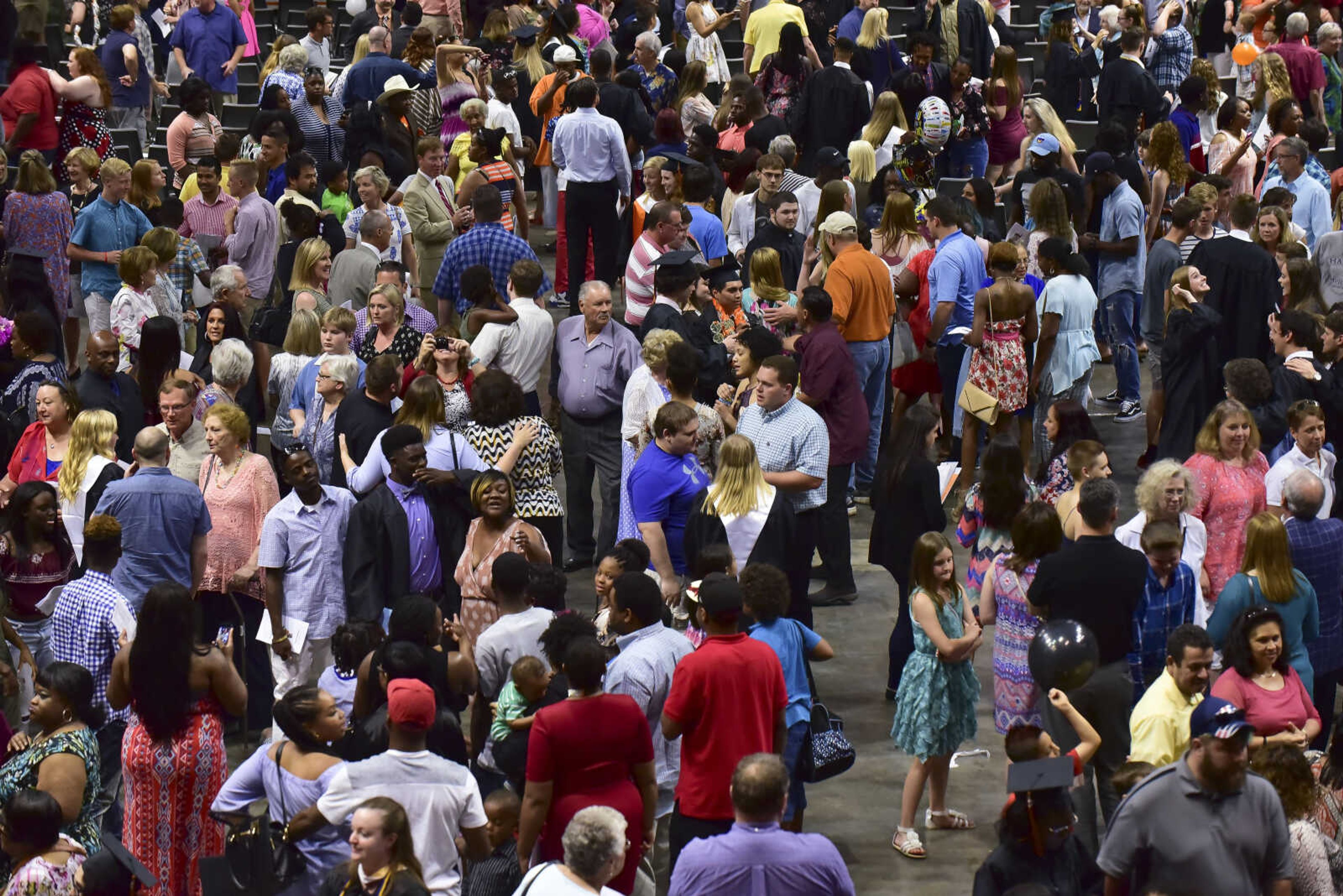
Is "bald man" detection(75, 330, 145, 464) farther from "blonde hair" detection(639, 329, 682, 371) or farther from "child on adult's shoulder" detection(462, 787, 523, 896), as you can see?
"child on adult's shoulder" detection(462, 787, 523, 896)

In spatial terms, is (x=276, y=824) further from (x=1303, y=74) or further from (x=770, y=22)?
(x=1303, y=74)

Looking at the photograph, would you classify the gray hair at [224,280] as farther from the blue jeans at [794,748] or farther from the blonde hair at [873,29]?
the blonde hair at [873,29]

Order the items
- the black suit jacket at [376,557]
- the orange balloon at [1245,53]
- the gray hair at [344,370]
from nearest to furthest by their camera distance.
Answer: the black suit jacket at [376,557], the gray hair at [344,370], the orange balloon at [1245,53]

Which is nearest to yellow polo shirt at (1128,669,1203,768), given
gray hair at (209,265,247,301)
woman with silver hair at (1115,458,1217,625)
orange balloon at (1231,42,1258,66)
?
woman with silver hair at (1115,458,1217,625)

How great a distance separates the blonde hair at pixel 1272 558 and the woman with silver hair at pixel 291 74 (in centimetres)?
929

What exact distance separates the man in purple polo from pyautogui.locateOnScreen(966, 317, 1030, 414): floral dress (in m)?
5.54

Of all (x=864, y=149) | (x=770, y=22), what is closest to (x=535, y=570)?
(x=864, y=149)

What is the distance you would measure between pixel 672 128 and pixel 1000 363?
3728mm

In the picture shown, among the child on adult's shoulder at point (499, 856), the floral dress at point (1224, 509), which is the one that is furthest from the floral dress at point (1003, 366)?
the child on adult's shoulder at point (499, 856)

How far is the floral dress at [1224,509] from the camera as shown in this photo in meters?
8.48

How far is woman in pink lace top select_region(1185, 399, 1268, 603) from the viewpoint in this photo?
8.48m

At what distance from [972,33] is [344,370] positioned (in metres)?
8.96

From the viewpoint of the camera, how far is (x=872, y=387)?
11.1 meters

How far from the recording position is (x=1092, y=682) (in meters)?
7.23
